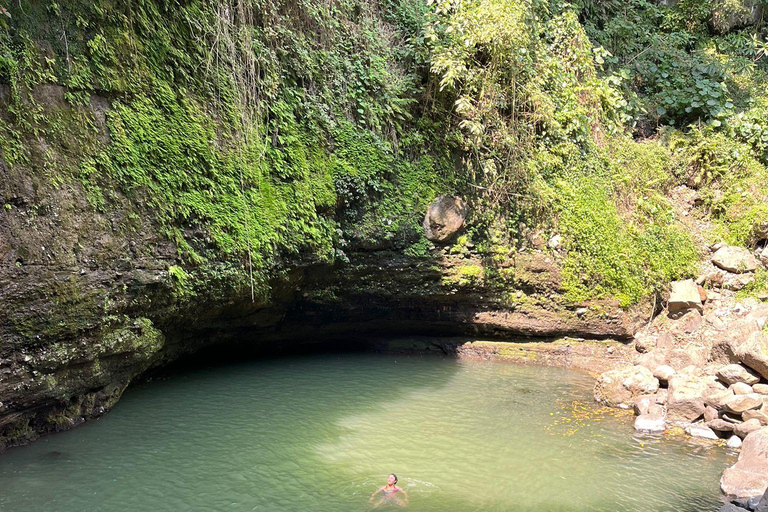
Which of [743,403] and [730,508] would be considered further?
[743,403]

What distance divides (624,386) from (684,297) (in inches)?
116

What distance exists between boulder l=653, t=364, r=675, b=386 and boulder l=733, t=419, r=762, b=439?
1373 millimetres

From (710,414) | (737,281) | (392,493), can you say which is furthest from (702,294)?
(392,493)

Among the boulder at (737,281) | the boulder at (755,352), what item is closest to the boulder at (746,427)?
the boulder at (755,352)

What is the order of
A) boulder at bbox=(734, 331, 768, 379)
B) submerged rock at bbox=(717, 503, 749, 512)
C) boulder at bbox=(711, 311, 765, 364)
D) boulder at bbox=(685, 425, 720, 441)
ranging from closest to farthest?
1. submerged rock at bbox=(717, 503, 749, 512)
2. boulder at bbox=(685, 425, 720, 441)
3. boulder at bbox=(734, 331, 768, 379)
4. boulder at bbox=(711, 311, 765, 364)

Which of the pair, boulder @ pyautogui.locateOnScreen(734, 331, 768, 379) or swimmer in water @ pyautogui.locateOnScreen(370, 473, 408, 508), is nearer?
swimmer in water @ pyautogui.locateOnScreen(370, 473, 408, 508)

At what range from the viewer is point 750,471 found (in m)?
5.14

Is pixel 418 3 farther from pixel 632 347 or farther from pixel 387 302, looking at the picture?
→ pixel 632 347

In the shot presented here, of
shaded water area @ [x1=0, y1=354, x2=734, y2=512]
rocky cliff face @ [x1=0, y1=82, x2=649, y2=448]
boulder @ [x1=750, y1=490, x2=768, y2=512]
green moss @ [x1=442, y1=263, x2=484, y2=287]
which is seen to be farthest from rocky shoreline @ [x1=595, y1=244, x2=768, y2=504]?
green moss @ [x1=442, y1=263, x2=484, y2=287]

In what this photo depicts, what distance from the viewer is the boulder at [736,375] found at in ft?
22.3

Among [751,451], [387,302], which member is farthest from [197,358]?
[751,451]

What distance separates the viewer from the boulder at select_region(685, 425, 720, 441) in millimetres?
6469

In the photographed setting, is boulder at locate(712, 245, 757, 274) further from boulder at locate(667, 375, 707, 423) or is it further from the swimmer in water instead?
the swimmer in water

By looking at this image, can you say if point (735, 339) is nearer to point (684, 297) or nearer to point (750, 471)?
point (684, 297)
